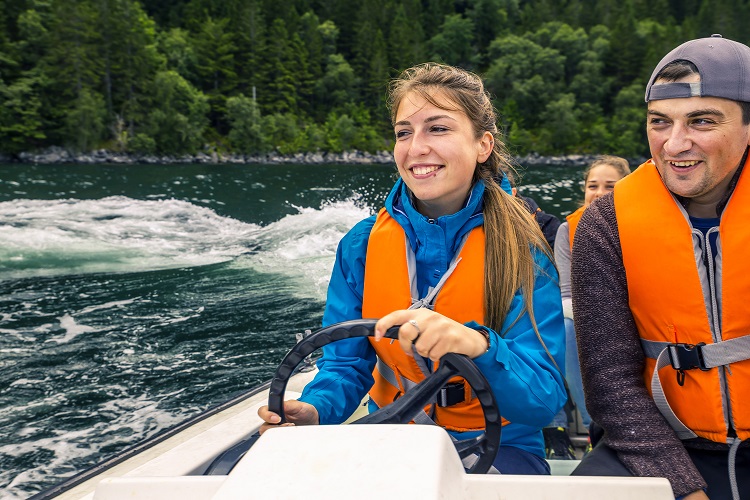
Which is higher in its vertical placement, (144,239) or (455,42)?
(455,42)

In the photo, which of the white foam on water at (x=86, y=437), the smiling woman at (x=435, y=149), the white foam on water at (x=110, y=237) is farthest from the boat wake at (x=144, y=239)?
the smiling woman at (x=435, y=149)

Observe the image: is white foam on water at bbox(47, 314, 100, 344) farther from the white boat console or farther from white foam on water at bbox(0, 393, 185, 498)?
the white boat console

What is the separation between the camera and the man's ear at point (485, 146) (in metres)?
1.84

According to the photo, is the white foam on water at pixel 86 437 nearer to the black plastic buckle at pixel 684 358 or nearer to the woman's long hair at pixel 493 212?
the woman's long hair at pixel 493 212

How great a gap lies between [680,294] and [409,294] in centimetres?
65

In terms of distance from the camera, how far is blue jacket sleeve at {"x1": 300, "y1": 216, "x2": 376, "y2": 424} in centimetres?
174

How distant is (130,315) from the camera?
6.43 m

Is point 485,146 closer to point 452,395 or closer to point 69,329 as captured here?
point 452,395

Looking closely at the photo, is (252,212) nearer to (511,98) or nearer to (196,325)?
(196,325)

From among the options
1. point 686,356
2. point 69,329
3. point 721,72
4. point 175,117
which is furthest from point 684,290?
point 175,117

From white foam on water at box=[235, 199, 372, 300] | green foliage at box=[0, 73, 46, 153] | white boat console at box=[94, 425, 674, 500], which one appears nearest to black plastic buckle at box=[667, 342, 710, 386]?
white boat console at box=[94, 425, 674, 500]

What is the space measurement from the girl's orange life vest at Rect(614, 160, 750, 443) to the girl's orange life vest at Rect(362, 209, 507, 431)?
38cm

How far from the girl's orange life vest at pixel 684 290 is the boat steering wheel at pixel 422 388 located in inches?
19.6

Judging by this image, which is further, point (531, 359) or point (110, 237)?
point (110, 237)
